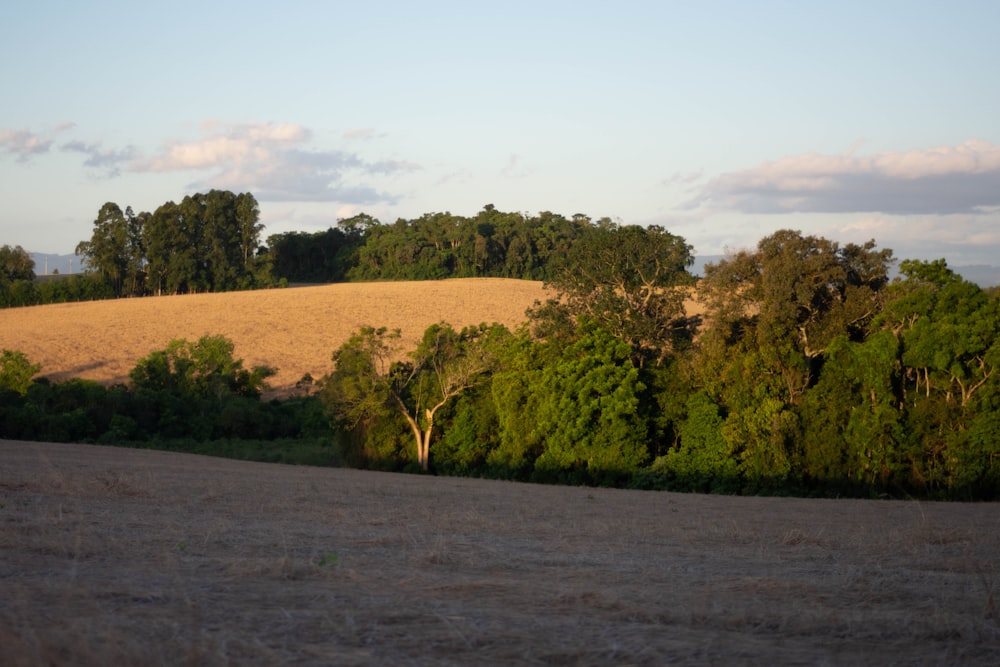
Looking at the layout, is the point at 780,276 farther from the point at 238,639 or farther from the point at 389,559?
the point at 238,639

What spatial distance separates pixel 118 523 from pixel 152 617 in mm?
5381

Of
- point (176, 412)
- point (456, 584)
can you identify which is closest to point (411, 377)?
point (176, 412)

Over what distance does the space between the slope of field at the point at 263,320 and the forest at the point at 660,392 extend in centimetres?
1755

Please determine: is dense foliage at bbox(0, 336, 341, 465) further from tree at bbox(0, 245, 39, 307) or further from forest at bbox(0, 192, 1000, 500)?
tree at bbox(0, 245, 39, 307)

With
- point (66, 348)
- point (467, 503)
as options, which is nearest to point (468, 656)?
point (467, 503)

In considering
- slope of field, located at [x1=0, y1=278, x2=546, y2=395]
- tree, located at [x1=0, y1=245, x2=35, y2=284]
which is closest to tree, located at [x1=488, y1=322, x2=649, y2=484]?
slope of field, located at [x1=0, y1=278, x2=546, y2=395]

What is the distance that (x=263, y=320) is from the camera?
289ft

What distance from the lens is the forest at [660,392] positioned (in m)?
33.6

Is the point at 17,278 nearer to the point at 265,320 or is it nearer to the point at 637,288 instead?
the point at 265,320

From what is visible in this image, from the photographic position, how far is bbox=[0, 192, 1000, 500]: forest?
1321 inches

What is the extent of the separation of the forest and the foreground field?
20571 millimetres

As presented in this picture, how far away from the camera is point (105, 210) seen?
105 metres

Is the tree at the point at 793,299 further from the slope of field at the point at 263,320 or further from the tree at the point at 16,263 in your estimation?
the tree at the point at 16,263

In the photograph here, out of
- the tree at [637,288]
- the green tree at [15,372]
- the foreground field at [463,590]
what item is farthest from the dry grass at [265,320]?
the foreground field at [463,590]
